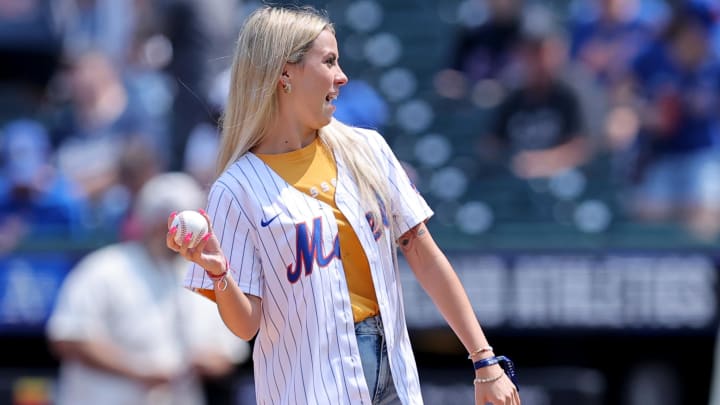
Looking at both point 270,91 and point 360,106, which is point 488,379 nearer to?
point 270,91

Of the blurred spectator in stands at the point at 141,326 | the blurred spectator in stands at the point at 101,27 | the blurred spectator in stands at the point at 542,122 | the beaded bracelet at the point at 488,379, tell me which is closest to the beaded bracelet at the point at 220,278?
the beaded bracelet at the point at 488,379

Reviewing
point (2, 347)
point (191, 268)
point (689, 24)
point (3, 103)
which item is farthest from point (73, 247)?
point (191, 268)

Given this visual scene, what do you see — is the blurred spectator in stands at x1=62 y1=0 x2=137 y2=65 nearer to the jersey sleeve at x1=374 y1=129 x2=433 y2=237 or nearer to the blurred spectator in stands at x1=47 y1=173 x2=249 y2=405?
the blurred spectator in stands at x1=47 y1=173 x2=249 y2=405

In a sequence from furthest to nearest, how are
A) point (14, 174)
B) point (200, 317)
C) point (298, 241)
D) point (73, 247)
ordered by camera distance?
point (14, 174) → point (73, 247) → point (200, 317) → point (298, 241)

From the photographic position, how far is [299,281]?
293 cm

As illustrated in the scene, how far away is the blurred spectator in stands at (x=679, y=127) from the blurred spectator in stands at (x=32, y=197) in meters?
3.74

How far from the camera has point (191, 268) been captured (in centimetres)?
295

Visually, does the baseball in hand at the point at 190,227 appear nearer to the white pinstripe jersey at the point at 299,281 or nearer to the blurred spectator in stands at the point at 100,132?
the white pinstripe jersey at the point at 299,281

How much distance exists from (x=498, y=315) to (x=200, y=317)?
1844mm

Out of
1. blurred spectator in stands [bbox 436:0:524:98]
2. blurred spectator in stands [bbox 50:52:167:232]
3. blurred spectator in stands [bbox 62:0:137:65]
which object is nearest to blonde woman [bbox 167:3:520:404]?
blurred spectator in stands [bbox 50:52:167:232]

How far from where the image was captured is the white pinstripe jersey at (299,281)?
2916 mm

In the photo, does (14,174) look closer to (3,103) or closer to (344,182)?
(3,103)

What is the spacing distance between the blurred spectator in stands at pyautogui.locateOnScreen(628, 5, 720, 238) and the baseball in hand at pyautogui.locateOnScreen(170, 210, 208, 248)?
518 centimetres

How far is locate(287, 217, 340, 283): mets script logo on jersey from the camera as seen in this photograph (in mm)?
2918
